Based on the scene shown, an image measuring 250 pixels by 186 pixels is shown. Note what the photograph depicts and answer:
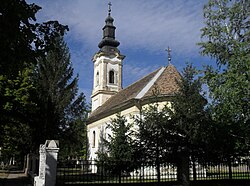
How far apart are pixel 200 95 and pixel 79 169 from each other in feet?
23.0

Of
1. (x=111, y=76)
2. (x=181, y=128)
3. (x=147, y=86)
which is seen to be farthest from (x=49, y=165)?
(x=111, y=76)

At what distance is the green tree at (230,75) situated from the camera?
14.2m

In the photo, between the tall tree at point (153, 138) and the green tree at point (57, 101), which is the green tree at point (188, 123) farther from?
the green tree at point (57, 101)

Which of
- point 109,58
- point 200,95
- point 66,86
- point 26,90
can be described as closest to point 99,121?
point 109,58

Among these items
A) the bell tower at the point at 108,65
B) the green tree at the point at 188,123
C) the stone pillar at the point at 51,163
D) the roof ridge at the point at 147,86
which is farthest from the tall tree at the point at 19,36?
the bell tower at the point at 108,65

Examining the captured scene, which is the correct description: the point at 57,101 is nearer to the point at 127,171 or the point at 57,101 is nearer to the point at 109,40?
the point at 127,171

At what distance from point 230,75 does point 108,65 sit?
2595 cm

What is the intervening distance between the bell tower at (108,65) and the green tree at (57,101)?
13.1 m

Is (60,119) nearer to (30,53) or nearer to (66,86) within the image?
(66,86)

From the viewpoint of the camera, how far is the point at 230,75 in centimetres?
→ 1438

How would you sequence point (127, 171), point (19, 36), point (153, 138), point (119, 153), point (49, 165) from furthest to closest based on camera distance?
1. point (119, 153)
2. point (127, 171)
3. point (153, 138)
4. point (49, 165)
5. point (19, 36)

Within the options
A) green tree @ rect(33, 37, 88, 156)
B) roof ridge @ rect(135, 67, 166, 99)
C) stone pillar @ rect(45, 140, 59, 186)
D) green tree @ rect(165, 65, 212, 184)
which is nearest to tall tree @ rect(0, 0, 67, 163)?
stone pillar @ rect(45, 140, 59, 186)

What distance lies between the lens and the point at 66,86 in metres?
24.9

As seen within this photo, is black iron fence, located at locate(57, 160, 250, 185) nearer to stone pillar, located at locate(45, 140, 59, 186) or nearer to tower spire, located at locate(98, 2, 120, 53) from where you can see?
stone pillar, located at locate(45, 140, 59, 186)
